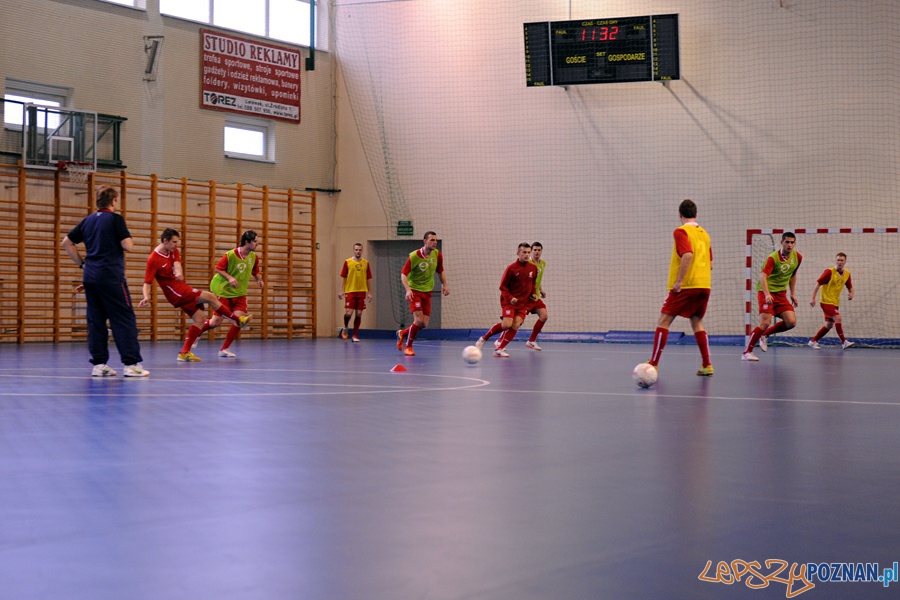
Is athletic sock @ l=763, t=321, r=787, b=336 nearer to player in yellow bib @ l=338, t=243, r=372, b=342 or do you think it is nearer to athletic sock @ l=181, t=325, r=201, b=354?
athletic sock @ l=181, t=325, r=201, b=354

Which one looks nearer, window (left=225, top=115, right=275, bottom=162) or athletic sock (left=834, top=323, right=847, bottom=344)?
athletic sock (left=834, top=323, right=847, bottom=344)

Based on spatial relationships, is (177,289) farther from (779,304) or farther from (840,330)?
(840,330)

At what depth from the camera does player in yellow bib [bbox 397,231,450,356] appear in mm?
16359

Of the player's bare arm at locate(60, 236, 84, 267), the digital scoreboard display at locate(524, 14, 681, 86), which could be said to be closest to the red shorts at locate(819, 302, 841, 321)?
the digital scoreboard display at locate(524, 14, 681, 86)

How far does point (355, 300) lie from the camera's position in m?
23.9

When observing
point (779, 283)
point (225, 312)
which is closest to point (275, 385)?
point (225, 312)

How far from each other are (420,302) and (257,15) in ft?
38.1

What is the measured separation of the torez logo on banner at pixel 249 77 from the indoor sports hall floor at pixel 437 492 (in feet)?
50.9

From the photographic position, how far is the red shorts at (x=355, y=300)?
939 inches

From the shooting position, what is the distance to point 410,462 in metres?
5.43

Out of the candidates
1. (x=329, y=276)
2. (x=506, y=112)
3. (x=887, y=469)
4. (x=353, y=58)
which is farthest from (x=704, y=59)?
(x=887, y=469)

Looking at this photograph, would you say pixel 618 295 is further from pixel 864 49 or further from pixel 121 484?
pixel 121 484

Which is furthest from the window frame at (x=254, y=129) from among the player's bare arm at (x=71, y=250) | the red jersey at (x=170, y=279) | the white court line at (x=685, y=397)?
the white court line at (x=685, y=397)

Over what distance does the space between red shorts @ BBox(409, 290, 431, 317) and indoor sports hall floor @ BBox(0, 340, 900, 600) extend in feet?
22.9
